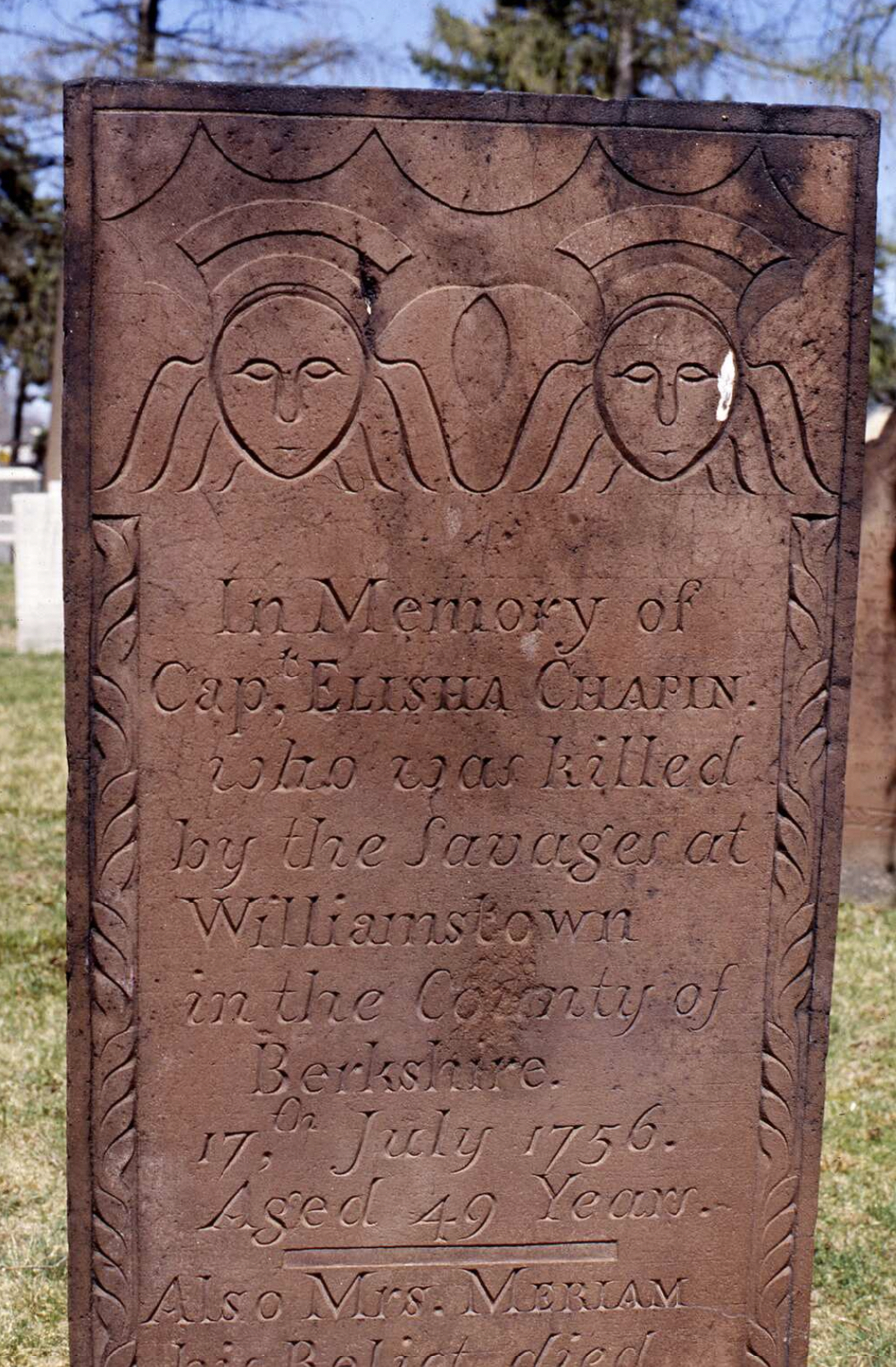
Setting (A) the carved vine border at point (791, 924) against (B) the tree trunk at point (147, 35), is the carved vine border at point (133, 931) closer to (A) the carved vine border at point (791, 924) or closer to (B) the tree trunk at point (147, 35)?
(A) the carved vine border at point (791, 924)

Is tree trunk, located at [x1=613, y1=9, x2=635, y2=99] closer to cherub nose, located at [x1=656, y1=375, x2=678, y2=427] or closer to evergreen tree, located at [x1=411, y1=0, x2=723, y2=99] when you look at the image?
evergreen tree, located at [x1=411, y1=0, x2=723, y2=99]

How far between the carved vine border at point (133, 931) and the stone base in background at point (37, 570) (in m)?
9.90

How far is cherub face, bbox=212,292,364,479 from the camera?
2682 mm

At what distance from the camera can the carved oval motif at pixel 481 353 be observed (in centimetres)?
271

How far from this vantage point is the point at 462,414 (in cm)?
273

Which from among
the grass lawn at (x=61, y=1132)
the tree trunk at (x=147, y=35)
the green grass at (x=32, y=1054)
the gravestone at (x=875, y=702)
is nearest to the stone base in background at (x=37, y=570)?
the green grass at (x=32, y=1054)

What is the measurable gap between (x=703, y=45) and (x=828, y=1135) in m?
15.6

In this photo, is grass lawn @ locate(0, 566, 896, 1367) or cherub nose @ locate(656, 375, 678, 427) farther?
grass lawn @ locate(0, 566, 896, 1367)

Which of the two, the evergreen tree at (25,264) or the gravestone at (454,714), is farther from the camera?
the evergreen tree at (25,264)

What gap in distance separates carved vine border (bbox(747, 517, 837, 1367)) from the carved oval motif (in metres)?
0.66

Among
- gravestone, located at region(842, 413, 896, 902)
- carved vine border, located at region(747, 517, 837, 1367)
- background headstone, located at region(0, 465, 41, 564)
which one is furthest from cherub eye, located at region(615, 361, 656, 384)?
background headstone, located at region(0, 465, 41, 564)

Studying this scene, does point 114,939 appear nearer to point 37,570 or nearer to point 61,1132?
point 61,1132

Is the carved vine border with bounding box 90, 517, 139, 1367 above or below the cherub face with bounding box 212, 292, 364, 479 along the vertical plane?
below

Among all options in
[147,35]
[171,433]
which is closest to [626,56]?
[147,35]
